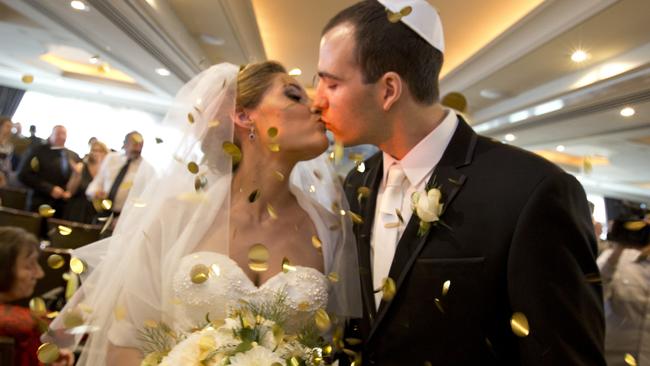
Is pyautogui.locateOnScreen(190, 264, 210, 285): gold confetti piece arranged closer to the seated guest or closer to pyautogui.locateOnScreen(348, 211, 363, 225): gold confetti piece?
pyautogui.locateOnScreen(348, 211, 363, 225): gold confetti piece

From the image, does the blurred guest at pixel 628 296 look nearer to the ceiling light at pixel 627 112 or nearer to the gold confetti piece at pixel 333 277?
the gold confetti piece at pixel 333 277

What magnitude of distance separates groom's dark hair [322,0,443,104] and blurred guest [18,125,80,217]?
6646 mm

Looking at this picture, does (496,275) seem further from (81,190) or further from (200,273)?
(81,190)

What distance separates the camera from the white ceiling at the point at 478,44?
675cm

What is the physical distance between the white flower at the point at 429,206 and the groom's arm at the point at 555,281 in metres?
0.23

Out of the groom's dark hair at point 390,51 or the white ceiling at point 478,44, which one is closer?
the groom's dark hair at point 390,51

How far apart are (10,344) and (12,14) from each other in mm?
9073

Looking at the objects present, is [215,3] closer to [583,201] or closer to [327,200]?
[327,200]

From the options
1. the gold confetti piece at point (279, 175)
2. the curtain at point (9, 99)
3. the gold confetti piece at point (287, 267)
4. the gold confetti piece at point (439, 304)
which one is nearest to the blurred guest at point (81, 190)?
the gold confetti piece at point (279, 175)

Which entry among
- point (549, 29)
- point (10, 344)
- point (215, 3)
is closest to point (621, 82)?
point (549, 29)

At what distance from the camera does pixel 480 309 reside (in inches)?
61.6

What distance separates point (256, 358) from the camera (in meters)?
1.25

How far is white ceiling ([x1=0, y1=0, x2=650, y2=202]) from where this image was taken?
6.75m

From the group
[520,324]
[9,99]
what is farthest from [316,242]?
[9,99]
